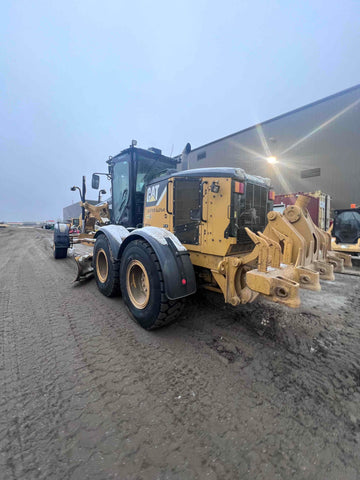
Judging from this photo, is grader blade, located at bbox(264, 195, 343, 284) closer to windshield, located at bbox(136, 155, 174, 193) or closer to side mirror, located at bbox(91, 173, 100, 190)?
windshield, located at bbox(136, 155, 174, 193)

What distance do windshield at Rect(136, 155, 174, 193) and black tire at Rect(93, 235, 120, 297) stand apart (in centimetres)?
135

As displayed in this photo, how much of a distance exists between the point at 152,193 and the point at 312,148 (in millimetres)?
16597

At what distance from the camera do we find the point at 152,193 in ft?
12.5

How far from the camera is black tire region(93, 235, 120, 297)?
12.5 ft

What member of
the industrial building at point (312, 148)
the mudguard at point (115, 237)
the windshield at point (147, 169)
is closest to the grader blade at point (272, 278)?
the mudguard at point (115, 237)

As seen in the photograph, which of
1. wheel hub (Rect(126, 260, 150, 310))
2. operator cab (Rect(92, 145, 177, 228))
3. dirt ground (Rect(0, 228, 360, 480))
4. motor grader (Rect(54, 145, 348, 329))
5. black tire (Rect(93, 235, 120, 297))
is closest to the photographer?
dirt ground (Rect(0, 228, 360, 480))

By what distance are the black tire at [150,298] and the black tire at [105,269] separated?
0.71 m

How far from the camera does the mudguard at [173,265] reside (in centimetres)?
259

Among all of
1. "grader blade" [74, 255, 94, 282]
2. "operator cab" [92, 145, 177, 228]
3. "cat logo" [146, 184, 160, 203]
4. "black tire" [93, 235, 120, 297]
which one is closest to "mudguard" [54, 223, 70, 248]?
"grader blade" [74, 255, 94, 282]

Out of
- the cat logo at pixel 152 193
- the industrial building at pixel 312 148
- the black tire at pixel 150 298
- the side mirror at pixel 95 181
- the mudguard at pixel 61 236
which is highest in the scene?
the industrial building at pixel 312 148

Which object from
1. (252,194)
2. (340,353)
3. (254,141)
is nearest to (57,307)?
(252,194)

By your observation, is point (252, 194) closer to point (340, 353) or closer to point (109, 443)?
point (340, 353)

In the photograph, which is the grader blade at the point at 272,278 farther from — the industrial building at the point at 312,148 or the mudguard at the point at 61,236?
the industrial building at the point at 312,148

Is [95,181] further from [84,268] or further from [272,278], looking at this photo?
[272,278]
